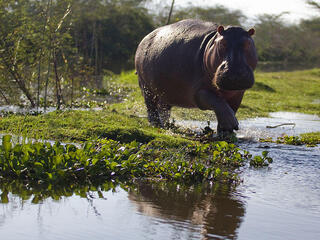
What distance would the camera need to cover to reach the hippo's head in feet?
18.4

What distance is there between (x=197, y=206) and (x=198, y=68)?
3224mm

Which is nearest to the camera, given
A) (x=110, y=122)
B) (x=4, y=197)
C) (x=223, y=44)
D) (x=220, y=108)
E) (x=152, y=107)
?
(x=4, y=197)

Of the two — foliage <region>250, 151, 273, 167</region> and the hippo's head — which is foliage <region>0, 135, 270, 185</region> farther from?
the hippo's head

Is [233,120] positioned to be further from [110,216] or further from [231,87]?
[110,216]

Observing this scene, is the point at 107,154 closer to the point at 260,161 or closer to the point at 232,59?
the point at 260,161

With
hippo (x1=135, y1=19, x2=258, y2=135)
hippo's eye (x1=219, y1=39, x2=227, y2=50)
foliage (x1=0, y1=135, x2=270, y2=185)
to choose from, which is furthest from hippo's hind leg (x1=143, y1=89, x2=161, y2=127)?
foliage (x1=0, y1=135, x2=270, y2=185)

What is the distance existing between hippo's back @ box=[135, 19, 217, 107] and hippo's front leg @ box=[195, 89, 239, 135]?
23cm

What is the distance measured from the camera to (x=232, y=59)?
5660 millimetres

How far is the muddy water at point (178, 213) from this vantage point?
2916 millimetres

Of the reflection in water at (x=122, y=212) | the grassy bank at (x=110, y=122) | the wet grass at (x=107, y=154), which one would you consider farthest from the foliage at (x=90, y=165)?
the grassy bank at (x=110, y=122)

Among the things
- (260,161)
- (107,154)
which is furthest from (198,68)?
(107,154)

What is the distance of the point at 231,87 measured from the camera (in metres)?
5.70

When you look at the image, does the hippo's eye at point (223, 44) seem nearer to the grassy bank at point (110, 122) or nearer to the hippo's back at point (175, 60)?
the hippo's back at point (175, 60)

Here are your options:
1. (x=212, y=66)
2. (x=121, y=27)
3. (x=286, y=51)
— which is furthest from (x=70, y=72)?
(x=286, y=51)
